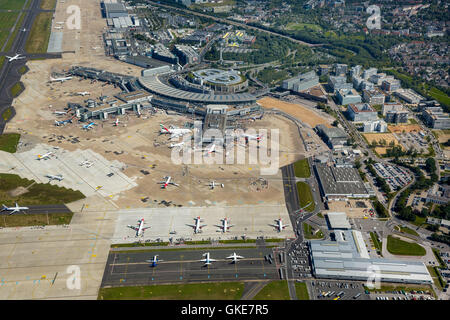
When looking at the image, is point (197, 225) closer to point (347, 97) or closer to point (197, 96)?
point (197, 96)

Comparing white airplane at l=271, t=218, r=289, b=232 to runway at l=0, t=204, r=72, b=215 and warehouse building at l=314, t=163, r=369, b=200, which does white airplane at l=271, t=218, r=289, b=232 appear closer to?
warehouse building at l=314, t=163, r=369, b=200

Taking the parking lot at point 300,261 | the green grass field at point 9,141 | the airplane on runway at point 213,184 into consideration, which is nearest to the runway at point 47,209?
the green grass field at point 9,141

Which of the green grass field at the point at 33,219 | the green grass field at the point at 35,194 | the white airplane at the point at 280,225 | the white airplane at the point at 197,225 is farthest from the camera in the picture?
the green grass field at the point at 35,194

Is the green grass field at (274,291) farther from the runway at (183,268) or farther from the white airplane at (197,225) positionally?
the white airplane at (197,225)

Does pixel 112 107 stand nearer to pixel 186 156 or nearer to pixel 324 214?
pixel 186 156

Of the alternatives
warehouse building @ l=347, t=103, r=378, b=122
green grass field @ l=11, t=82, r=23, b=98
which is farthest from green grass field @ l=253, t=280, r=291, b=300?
green grass field @ l=11, t=82, r=23, b=98

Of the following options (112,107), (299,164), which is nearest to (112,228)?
(299,164)
